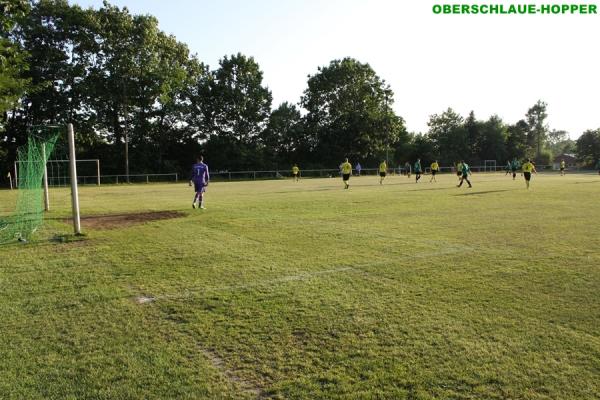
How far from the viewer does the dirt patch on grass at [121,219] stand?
12.5 metres

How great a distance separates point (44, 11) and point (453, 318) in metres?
52.3

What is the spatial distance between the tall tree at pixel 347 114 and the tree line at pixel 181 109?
0.47ft

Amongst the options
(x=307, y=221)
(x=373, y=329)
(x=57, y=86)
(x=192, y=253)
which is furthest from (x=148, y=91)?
(x=373, y=329)

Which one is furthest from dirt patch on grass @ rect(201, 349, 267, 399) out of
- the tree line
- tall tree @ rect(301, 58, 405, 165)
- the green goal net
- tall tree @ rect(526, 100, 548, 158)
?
tall tree @ rect(526, 100, 548, 158)

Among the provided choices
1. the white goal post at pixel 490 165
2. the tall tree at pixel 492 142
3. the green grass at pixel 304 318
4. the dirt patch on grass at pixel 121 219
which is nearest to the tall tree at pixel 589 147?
the tall tree at pixel 492 142

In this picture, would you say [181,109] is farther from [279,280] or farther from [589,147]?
[589,147]

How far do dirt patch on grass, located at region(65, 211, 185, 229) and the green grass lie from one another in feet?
8.30

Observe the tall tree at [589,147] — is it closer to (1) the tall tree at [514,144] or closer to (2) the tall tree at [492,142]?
(1) the tall tree at [514,144]

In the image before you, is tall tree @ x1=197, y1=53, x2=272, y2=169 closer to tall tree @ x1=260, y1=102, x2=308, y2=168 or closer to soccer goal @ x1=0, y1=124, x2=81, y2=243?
tall tree @ x1=260, y1=102, x2=308, y2=168

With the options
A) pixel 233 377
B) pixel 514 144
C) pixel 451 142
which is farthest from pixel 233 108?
pixel 233 377

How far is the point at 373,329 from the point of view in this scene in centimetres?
468

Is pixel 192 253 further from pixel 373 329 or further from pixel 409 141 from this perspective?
pixel 409 141

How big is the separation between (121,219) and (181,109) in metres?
45.1

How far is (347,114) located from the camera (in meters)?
64.8
